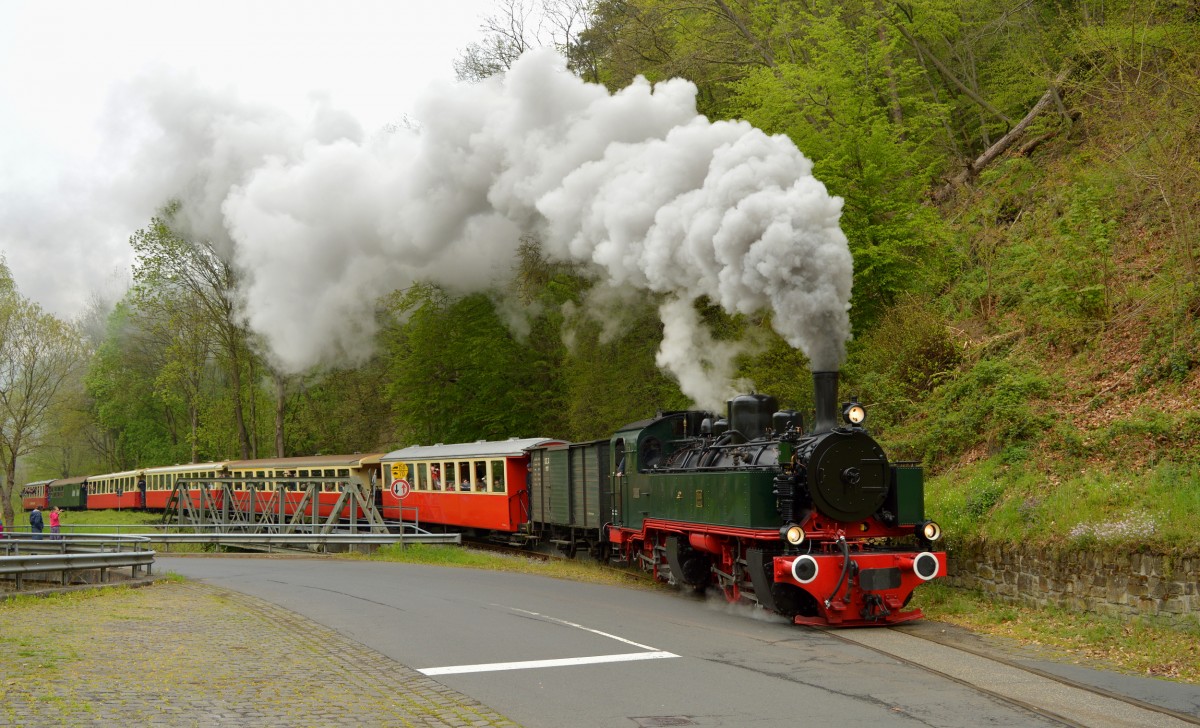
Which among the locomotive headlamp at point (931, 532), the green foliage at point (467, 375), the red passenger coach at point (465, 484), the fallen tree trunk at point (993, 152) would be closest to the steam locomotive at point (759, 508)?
the locomotive headlamp at point (931, 532)

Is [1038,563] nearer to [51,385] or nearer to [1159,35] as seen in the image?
[1159,35]

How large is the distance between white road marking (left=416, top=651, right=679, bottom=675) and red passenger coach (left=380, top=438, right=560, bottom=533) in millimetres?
11846

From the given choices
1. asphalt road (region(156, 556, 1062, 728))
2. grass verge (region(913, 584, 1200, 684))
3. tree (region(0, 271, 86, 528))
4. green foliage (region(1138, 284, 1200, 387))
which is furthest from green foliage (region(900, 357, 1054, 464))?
tree (region(0, 271, 86, 528))

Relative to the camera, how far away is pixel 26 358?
122 feet

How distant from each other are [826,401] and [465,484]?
13771mm

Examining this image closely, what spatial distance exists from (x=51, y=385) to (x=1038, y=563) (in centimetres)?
3967

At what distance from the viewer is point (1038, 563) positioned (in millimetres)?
10727

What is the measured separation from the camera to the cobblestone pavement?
631 centimetres

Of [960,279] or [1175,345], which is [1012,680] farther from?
[960,279]

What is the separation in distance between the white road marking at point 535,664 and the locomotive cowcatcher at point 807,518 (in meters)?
2.04

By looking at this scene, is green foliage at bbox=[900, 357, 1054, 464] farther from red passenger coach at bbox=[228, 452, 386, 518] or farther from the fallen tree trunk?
red passenger coach at bbox=[228, 452, 386, 518]

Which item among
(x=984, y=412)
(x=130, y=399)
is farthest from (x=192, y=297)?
(x=984, y=412)

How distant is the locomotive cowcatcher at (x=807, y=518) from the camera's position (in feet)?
33.3

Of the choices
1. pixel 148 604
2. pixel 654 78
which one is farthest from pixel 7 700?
pixel 654 78
